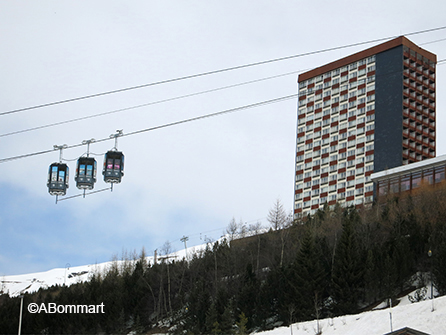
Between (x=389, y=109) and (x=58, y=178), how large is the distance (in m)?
98.0

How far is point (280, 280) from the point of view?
72562 mm

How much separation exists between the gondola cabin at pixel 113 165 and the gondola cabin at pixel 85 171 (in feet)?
3.40

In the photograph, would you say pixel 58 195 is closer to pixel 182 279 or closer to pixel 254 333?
pixel 254 333

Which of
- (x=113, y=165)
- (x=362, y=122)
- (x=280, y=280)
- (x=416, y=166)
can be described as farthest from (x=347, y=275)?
(x=362, y=122)

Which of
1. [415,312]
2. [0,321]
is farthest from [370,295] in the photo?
[0,321]

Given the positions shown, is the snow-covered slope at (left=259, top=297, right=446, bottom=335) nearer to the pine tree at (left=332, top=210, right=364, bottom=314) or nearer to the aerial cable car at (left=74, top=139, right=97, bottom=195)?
the pine tree at (left=332, top=210, right=364, bottom=314)

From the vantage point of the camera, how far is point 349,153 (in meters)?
141

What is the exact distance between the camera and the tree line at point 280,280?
66.2 metres

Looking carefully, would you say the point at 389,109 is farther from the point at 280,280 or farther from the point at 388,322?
the point at 388,322

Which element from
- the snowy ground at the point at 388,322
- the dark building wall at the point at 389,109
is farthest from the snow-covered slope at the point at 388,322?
the dark building wall at the point at 389,109

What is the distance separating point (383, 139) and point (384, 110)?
6.17 meters

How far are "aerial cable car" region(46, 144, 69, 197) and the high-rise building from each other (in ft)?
275

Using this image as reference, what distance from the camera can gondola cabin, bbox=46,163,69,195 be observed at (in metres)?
47.9

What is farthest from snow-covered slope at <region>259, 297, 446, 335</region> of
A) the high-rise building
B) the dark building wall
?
the dark building wall
